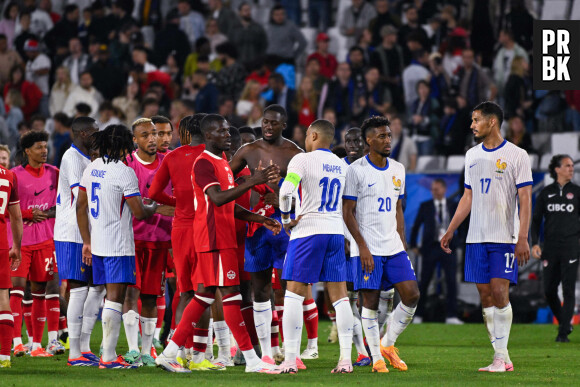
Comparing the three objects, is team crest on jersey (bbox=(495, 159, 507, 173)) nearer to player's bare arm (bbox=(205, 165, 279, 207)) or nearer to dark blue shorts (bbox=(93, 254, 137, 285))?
player's bare arm (bbox=(205, 165, 279, 207))

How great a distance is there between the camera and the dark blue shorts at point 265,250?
995 cm

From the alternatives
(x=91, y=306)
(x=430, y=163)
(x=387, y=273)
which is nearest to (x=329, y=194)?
(x=387, y=273)

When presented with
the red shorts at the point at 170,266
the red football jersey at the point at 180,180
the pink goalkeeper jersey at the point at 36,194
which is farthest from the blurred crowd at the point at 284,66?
the red football jersey at the point at 180,180

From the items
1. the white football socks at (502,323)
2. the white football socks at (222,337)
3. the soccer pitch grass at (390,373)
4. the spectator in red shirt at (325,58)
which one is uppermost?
the spectator in red shirt at (325,58)

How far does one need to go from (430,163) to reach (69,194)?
9.56 m

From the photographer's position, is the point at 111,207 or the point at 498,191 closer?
the point at 111,207

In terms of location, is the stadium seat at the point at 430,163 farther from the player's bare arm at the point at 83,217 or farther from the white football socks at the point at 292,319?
the player's bare arm at the point at 83,217

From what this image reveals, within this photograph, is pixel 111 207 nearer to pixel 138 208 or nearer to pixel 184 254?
pixel 138 208

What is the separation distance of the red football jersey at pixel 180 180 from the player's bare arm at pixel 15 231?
59.6 inches

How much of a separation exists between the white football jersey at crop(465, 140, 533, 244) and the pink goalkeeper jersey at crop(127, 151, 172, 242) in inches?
129

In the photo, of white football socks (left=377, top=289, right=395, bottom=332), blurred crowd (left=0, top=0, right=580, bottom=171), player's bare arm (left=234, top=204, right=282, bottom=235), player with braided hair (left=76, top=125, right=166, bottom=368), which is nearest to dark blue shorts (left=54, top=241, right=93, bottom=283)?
player with braided hair (left=76, top=125, right=166, bottom=368)

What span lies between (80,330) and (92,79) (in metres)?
12.6

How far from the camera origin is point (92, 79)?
70.5ft

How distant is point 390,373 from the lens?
9.35m
